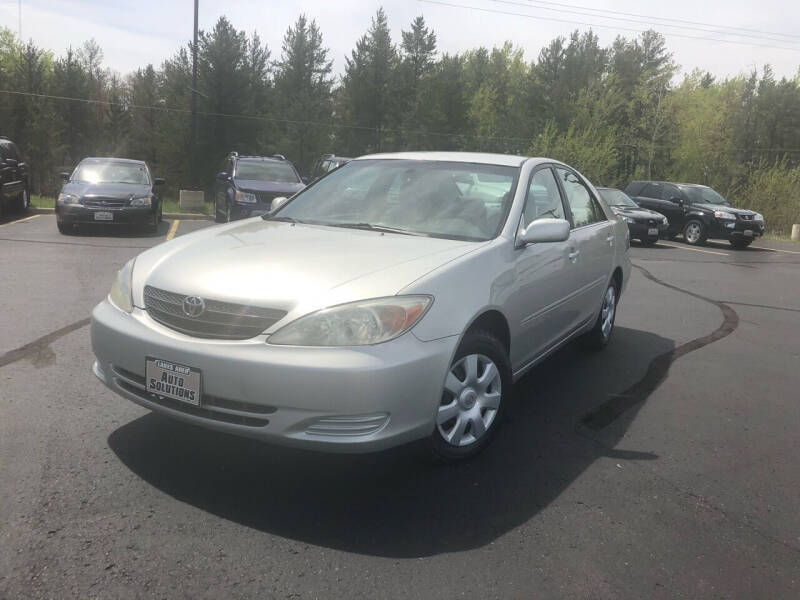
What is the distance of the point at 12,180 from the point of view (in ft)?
49.9

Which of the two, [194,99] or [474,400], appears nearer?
[474,400]

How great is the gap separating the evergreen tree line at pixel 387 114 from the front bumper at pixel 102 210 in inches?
625

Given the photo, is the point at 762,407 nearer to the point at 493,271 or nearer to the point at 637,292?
the point at 493,271

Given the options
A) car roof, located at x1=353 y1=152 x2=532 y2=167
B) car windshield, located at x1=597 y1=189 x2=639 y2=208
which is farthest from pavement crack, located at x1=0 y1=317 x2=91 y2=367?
car windshield, located at x1=597 y1=189 x2=639 y2=208

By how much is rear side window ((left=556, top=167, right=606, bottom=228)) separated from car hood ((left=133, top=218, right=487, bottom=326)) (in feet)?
5.56

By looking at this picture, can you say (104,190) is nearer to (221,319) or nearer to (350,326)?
(221,319)

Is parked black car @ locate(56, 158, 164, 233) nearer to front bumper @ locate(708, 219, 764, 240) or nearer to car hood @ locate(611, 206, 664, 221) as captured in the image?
car hood @ locate(611, 206, 664, 221)

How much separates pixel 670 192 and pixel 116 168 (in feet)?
50.1

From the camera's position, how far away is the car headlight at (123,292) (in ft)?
10.8

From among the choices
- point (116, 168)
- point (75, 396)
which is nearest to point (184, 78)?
point (116, 168)

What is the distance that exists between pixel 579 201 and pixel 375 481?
303 centimetres

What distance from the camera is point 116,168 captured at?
14.4 m

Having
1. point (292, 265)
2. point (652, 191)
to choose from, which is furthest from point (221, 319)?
point (652, 191)

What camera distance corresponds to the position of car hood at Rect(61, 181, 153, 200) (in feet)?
42.3
